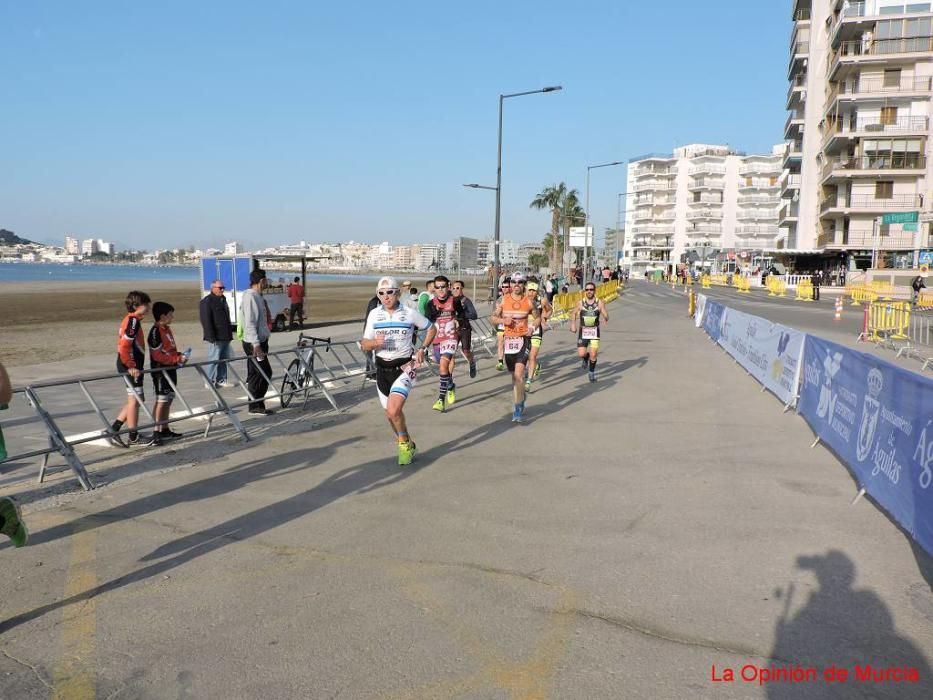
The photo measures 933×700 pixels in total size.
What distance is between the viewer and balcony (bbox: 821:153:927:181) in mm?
54344

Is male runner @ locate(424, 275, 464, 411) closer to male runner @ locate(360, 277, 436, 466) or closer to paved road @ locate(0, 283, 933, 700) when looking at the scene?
paved road @ locate(0, 283, 933, 700)

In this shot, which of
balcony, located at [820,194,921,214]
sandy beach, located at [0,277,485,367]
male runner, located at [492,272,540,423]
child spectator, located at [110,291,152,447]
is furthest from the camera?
balcony, located at [820,194,921,214]

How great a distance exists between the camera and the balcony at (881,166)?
5434 centimetres

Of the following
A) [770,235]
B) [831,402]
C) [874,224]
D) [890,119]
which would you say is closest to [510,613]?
[831,402]

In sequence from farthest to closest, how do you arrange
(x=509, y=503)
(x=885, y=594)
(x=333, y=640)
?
(x=509, y=503)
(x=885, y=594)
(x=333, y=640)

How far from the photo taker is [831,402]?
782 centimetres

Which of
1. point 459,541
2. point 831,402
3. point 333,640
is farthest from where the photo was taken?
point 831,402

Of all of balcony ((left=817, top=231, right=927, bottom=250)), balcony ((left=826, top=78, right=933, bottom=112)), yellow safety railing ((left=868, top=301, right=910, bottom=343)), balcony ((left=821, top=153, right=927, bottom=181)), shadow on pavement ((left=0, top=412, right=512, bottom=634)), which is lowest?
shadow on pavement ((left=0, top=412, right=512, bottom=634))

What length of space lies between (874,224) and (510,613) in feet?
192

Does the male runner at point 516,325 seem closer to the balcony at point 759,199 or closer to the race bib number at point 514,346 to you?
the race bib number at point 514,346

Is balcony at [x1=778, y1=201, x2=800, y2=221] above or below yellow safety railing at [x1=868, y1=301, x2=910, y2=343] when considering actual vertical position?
above

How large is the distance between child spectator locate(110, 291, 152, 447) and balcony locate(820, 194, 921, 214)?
5904 cm

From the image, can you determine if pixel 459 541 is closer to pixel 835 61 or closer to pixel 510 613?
pixel 510 613

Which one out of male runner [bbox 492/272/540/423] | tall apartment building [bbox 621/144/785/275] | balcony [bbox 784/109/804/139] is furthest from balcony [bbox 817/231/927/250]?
tall apartment building [bbox 621/144/785/275]
